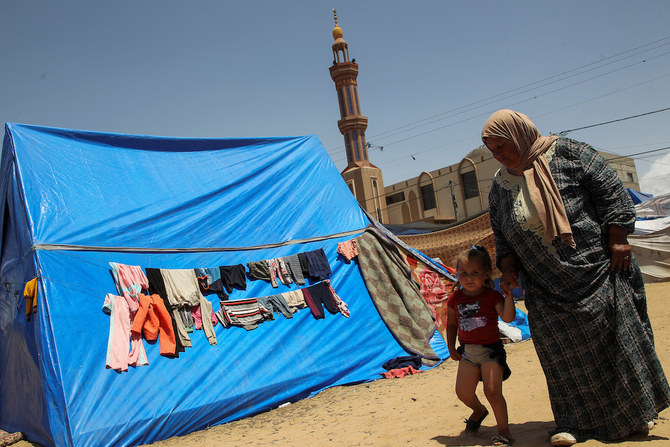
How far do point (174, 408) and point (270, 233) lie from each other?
209cm

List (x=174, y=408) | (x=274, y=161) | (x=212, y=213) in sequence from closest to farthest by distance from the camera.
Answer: (x=174, y=408)
(x=212, y=213)
(x=274, y=161)

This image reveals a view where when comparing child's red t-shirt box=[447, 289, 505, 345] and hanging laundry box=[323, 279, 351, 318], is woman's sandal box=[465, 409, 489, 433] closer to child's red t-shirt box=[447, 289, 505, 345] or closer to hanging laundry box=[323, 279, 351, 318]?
child's red t-shirt box=[447, 289, 505, 345]

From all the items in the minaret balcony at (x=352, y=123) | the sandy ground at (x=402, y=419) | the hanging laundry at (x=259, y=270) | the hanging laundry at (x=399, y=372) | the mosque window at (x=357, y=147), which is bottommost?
the hanging laundry at (x=399, y=372)

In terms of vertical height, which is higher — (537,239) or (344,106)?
(344,106)

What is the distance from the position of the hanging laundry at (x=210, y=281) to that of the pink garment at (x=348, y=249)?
1.47 metres

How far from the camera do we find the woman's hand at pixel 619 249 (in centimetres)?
231

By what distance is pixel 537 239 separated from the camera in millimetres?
2422

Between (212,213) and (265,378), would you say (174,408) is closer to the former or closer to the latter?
(265,378)

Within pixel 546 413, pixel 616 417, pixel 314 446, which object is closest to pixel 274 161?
pixel 314 446

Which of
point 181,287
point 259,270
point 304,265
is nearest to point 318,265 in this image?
point 304,265

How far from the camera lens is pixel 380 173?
29219 millimetres

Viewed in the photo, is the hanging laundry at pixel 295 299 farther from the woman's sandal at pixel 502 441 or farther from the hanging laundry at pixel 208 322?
the woman's sandal at pixel 502 441

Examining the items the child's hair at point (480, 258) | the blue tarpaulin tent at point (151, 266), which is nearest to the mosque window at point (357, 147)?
the blue tarpaulin tent at point (151, 266)

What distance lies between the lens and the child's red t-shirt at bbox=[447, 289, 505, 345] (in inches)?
102
